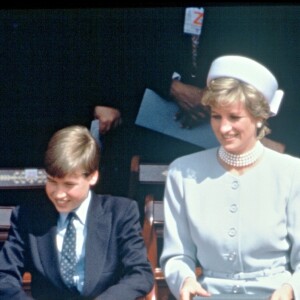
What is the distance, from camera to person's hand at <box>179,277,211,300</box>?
246 cm

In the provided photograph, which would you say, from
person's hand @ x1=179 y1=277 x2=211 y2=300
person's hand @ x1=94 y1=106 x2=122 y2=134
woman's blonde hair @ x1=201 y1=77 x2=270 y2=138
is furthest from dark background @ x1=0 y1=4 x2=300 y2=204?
person's hand @ x1=179 y1=277 x2=211 y2=300

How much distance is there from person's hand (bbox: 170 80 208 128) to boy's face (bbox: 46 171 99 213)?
53 centimetres

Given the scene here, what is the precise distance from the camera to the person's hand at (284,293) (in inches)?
96.2

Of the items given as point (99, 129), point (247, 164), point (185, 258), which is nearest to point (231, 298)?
point (185, 258)

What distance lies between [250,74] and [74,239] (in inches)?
30.9

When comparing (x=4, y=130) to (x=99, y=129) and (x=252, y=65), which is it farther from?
(x=252, y=65)

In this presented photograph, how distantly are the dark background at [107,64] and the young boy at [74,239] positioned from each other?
15.9 inches

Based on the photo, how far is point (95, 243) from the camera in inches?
103

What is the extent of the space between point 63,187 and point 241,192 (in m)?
0.58

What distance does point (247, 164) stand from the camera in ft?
8.54

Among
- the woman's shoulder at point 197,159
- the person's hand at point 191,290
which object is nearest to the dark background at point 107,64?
the woman's shoulder at point 197,159

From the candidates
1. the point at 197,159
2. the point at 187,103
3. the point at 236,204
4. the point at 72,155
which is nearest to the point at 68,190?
the point at 72,155

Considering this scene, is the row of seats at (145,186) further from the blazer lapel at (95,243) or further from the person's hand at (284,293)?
the person's hand at (284,293)

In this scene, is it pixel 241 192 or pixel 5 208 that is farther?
pixel 5 208
